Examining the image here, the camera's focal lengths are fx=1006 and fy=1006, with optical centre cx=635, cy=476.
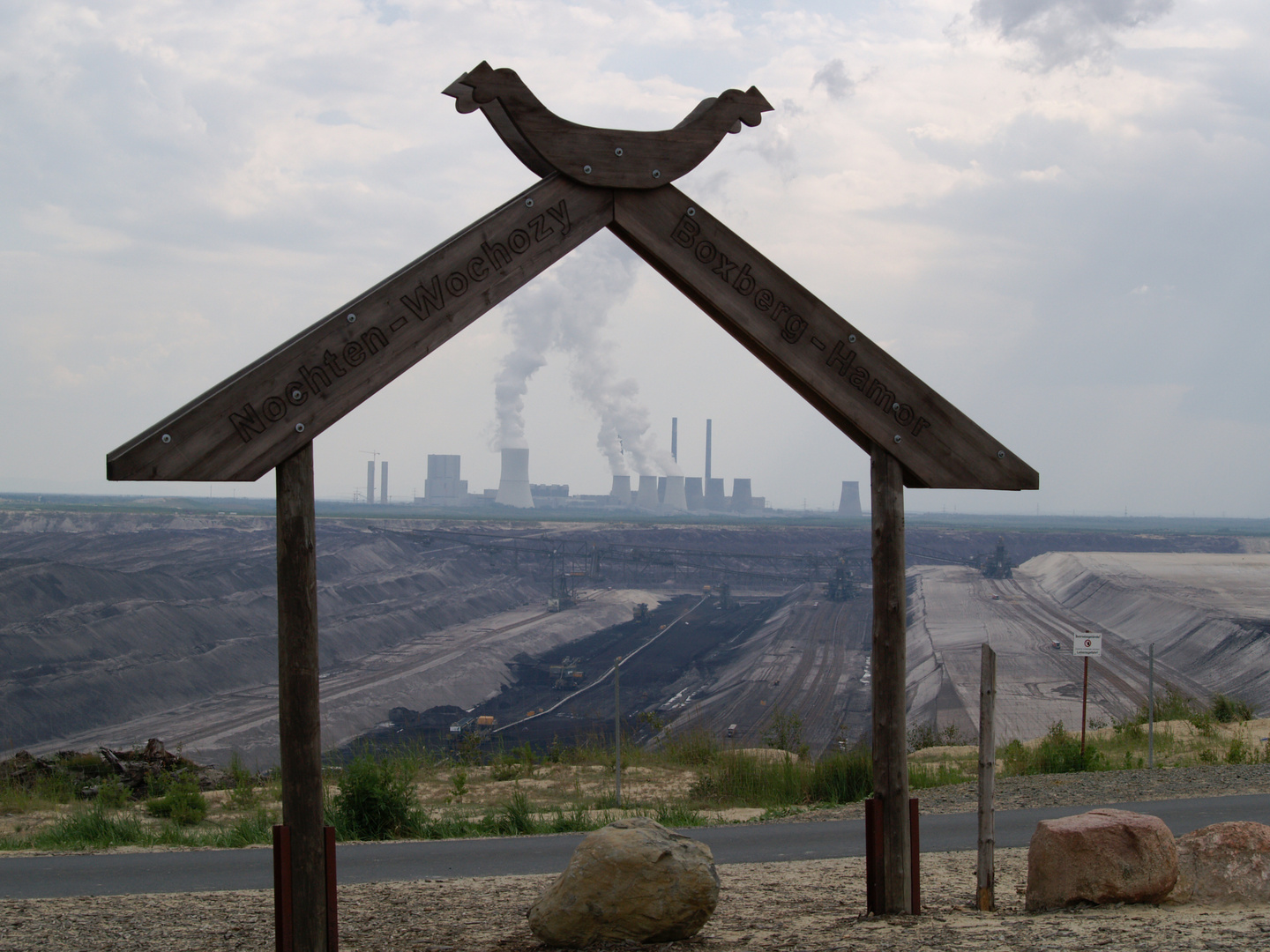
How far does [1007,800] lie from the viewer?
32.0ft

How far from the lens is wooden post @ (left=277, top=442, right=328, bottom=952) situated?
371 centimetres

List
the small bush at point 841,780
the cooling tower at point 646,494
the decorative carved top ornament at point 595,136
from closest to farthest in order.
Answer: the decorative carved top ornament at point 595,136, the small bush at point 841,780, the cooling tower at point 646,494

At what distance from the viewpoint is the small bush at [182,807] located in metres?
9.70

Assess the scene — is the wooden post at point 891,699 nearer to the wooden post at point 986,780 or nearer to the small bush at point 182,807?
the wooden post at point 986,780

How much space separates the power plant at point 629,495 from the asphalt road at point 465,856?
113 m

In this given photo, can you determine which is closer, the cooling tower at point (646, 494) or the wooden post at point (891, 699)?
the wooden post at point (891, 699)

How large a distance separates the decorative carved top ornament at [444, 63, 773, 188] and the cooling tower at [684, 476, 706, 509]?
170264 mm

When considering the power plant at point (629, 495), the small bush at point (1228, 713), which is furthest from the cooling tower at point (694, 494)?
the small bush at point (1228, 713)

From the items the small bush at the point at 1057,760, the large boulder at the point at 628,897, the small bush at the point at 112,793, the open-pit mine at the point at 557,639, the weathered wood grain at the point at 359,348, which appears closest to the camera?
the weathered wood grain at the point at 359,348

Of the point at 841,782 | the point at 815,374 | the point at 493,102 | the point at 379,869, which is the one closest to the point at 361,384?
the point at 493,102

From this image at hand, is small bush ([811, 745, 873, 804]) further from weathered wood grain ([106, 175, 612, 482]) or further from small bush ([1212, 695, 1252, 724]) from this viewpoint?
small bush ([1212, 695, 1252, 724])

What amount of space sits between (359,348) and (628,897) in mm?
2535

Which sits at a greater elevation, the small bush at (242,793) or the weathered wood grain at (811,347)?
the weathered wood grain at (811,347)

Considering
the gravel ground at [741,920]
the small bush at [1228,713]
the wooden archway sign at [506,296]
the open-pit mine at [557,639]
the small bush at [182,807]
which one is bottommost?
the open-pit mine at [557,639]
